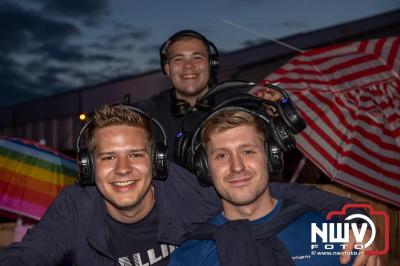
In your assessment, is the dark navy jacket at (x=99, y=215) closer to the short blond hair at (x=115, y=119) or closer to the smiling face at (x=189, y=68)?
the short blond hair at (x=115, y=119)

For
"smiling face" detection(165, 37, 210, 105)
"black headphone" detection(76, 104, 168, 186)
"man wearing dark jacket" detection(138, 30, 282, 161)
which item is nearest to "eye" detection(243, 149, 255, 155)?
"black headphone" detection(76, 104, 168, 186)

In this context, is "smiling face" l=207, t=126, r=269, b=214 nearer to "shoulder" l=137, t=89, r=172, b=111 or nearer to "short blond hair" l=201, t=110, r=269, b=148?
"short blond hair" l=201, t=110, r=269, b=148

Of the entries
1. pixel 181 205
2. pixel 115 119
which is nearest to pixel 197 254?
pixel 181 205

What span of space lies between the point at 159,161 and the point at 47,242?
2.58ft

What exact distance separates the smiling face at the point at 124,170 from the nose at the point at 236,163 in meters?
0.56

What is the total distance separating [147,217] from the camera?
9.73 feet

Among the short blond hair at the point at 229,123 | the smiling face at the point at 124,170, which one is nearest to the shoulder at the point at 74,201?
the smiling face at the point at 124,170

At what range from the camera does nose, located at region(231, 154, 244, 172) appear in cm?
265

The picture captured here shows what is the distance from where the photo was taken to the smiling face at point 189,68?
13.2 feet

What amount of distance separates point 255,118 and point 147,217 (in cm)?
92

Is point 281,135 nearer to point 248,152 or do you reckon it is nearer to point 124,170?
point 248,152

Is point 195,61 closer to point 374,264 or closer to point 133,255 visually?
point 133,255

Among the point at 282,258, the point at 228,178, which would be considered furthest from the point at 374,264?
the point at 228,178

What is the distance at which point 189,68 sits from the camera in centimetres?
403
